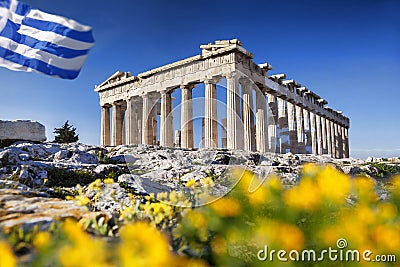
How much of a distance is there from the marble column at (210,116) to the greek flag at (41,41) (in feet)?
59.1

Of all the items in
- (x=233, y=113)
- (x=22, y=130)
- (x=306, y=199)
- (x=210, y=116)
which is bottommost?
(x=306, y=199)

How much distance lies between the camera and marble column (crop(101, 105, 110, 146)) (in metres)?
37.0

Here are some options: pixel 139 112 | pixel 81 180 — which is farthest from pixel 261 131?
pixel 81 180

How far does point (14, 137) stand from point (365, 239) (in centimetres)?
2497

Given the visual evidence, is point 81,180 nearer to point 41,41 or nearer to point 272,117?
point 41,41

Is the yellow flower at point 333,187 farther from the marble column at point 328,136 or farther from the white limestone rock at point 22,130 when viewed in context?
the marble column at point 328,136

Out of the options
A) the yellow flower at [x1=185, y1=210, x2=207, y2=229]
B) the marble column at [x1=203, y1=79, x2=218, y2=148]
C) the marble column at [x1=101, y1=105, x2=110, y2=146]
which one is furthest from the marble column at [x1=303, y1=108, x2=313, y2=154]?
the yellow flower at [x1=185, y1=210, x2=207, y2=229]

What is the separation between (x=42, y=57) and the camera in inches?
254

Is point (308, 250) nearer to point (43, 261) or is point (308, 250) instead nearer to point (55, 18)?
point (43, 261)

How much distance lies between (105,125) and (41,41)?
105ft

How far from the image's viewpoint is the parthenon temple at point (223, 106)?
24.6 m

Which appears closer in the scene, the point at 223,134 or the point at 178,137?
the point at 223,134

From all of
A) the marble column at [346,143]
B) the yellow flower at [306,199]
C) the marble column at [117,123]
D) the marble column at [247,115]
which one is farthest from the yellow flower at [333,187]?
the marble column at [346,143]

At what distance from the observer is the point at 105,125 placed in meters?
37.5
